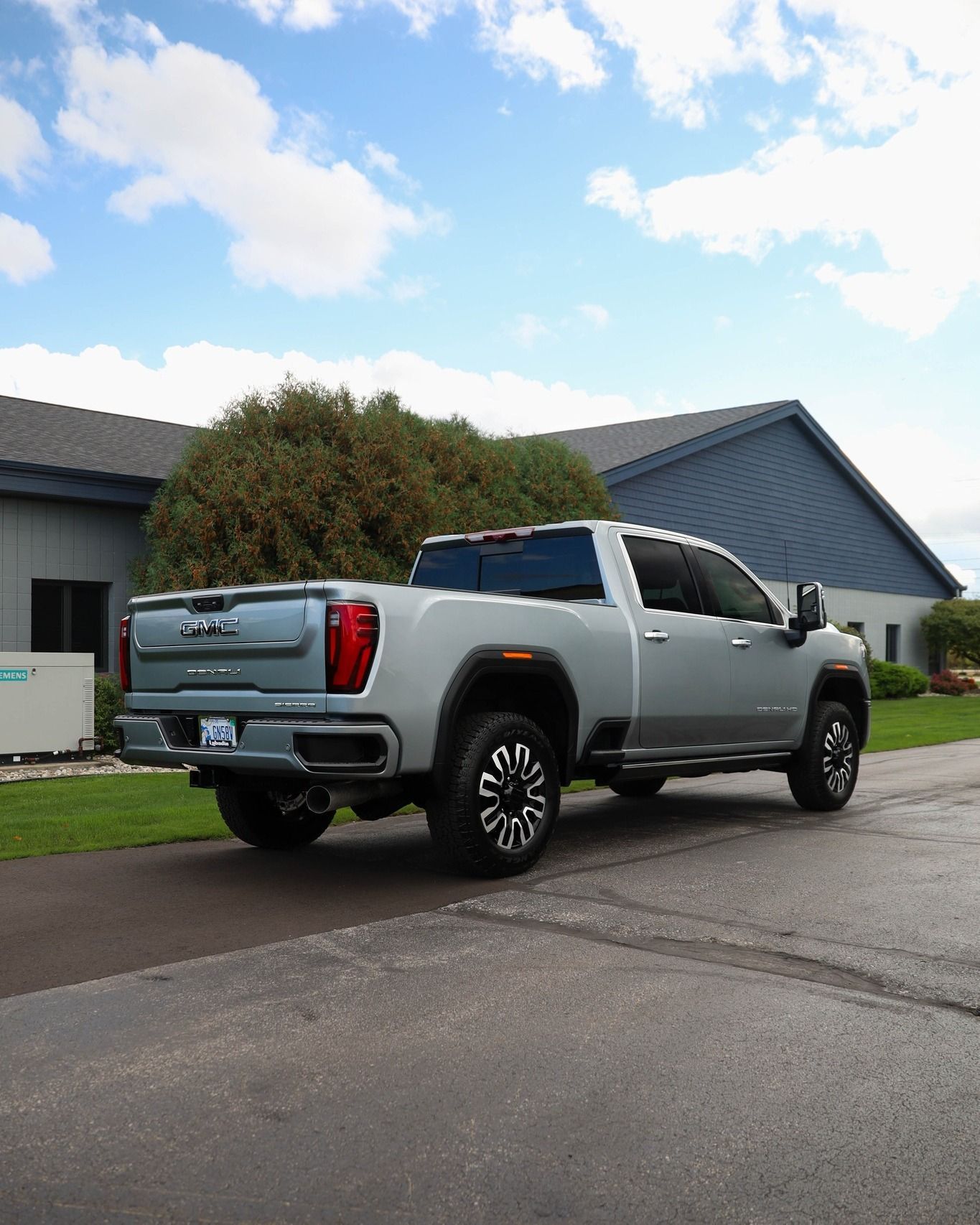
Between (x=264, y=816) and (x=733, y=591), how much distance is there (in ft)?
13.0

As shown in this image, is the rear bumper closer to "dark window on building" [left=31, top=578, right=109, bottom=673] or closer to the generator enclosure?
the generator enclosure

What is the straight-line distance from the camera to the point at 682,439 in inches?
1079

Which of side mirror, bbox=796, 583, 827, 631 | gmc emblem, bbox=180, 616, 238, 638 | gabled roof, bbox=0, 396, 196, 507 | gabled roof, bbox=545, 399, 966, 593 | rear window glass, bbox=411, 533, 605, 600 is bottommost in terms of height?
gmc emblem, bbox=180, 616, 238, 638

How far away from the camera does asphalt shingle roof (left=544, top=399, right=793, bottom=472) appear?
2633 centimetres

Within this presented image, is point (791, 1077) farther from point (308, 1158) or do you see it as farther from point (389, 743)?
point (389, 743)

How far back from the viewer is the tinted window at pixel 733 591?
29.7ft

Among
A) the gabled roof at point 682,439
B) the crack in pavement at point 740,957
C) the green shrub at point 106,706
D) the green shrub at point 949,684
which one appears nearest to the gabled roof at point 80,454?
the green shrub at point 106,706

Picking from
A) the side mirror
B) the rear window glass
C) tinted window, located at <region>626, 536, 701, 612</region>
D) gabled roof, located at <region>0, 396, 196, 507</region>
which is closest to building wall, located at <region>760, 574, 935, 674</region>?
gabled roof, located at <region>0, 396, 196, 507</region>

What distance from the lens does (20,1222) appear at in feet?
9.22

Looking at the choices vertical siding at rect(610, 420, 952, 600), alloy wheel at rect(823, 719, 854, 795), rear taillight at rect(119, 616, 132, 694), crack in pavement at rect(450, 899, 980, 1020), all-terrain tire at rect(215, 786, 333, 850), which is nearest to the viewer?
crack in pavement at rect(450, 899, 980, 1020)

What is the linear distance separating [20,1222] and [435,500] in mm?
15280

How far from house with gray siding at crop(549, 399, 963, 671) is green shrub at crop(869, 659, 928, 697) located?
1.94m

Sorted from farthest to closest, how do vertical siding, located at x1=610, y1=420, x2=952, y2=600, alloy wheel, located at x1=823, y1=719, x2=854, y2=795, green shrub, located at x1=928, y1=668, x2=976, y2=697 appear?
green shrub, located at x1=928, y1=668, x2=976, y2=697 → vertical siding, located at x1=610, y1=420, x2=952, y2=600 → alloy wheel, located at x1=823, y1=719, x2=854, y2=795

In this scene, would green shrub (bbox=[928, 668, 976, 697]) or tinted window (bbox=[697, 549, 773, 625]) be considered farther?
green shrub (bbox=[928, 668, 976, 697])
